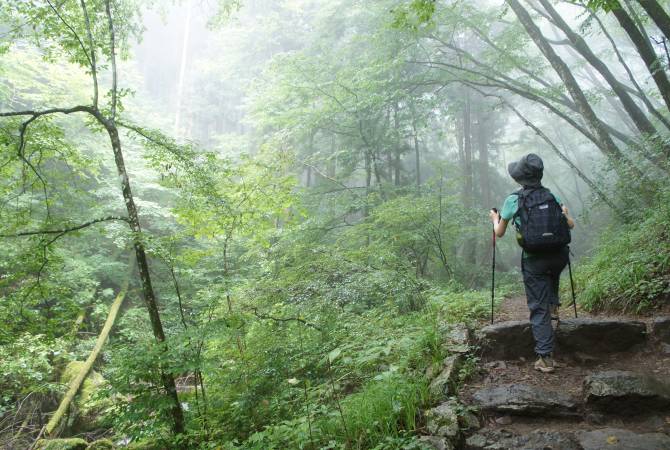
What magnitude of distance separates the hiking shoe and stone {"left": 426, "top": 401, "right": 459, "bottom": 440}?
4.02 ft

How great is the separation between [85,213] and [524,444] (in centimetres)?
1261

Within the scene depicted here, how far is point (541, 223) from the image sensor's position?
356 centimetres

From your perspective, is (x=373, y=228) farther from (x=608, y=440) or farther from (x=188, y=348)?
(x=608, y=440)

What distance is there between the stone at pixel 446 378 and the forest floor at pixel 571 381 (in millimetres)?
147

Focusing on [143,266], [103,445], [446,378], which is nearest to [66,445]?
[103,445]

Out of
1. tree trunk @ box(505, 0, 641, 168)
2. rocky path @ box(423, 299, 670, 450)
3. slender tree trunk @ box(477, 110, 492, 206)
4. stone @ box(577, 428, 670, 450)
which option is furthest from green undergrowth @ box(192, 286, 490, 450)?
slender tree trunk @ box(477, 110, 492, 206)

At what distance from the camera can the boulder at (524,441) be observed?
2564 millimetres

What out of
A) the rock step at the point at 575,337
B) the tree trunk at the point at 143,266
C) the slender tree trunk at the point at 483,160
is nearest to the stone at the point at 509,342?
the rock step at the point at 575,337

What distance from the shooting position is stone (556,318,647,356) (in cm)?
382

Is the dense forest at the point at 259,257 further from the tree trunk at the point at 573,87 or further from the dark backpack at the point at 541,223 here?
the dark backpack at the point at 541,223

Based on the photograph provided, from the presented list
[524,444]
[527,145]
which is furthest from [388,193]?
[527,145]

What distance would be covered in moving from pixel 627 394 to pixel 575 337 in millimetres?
1086

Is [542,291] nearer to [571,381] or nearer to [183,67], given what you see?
Answer: [571,381]

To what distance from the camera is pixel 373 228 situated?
28.0ft
